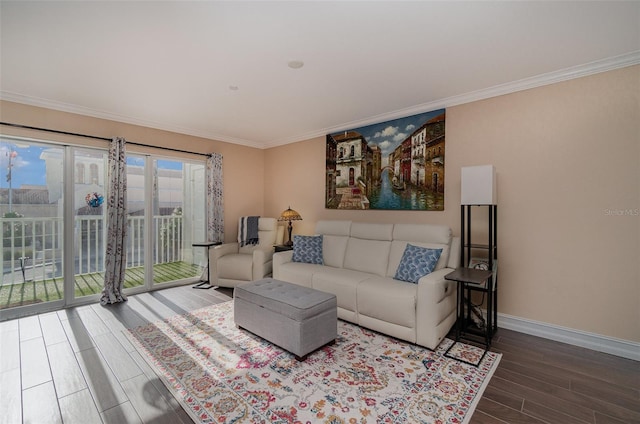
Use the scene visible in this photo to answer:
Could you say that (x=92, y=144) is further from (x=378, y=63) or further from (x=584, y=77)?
(x=584, y=77)

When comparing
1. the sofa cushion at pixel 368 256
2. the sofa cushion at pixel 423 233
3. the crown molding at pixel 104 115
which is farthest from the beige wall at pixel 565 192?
the crown molding at pixel 104 115

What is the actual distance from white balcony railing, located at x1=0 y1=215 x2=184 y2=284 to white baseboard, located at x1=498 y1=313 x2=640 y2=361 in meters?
5.12

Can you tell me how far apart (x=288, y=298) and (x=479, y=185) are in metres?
2.17

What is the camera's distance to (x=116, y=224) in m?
4.01

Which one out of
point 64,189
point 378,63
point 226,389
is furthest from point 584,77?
point 64,189

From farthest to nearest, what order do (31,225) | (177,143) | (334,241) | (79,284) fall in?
1. (177,143)
2. (334,241)
3. (79,284)
4. (31,225)

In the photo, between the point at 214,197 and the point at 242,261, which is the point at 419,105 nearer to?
the point at 242,261

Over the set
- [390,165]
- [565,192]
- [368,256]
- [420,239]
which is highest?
[390,165]

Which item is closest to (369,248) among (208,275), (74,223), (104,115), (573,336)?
(573,336)

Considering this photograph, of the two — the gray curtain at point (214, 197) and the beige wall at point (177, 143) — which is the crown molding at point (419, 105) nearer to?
the beige wall at point (177, 143)

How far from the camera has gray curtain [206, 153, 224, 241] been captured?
5055 mm

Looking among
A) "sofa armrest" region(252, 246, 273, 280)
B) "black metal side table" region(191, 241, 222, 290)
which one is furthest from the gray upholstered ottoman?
"black metal side table" region(191, 241, 222, 290)

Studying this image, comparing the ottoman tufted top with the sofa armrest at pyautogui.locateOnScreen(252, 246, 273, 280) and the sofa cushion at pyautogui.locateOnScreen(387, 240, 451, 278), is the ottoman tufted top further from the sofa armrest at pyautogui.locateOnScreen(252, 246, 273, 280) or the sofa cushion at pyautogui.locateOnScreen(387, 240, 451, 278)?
the sofa armrest at pyautogui.locateOnScreen(252, 246, 273, 280)

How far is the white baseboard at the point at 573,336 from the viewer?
251 centimetres
